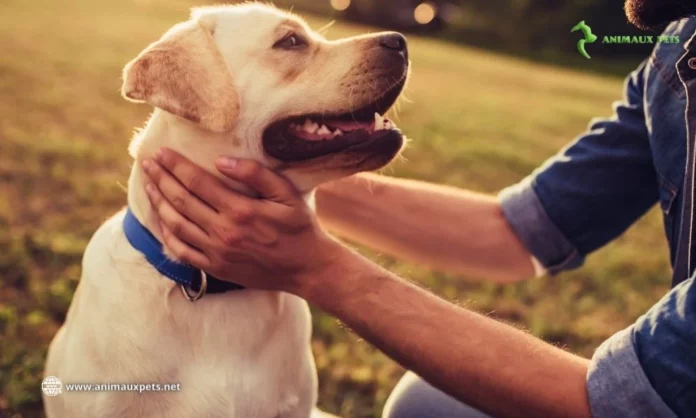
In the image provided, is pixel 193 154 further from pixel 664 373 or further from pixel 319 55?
pixel 664 373

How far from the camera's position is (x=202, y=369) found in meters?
2.26

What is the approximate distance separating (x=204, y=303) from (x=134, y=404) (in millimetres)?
375

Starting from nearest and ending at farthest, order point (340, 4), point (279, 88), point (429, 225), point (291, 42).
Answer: point (279, 88)
point (291, 42)
point (429, 225)
point (340, 4)

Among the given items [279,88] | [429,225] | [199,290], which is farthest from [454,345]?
[429,225]

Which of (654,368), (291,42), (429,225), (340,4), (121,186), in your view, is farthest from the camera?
(340,4)

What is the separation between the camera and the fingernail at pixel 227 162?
2.24 meters

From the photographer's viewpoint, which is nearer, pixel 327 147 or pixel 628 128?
pixel 327 147

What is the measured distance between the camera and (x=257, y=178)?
2.22 m

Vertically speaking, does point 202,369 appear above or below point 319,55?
below

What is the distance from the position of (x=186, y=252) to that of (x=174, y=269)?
0.37 feet

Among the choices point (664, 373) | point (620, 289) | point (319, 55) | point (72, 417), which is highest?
point (319, 55)

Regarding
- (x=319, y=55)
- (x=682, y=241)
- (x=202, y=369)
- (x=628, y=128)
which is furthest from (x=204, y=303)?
(x=628, y=128)

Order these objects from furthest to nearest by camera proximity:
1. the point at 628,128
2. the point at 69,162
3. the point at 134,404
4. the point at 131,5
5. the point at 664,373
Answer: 1. the point at 131,5
2. the point at 69,162
3. the point at 628,128
4. the point at 134,404
5. the point at 664,373

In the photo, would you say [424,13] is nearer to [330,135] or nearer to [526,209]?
[526,209]
